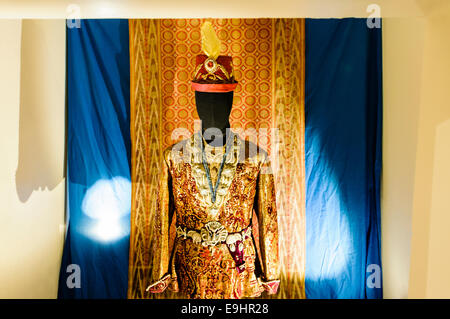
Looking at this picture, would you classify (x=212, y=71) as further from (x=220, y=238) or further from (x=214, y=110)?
(x=220, y=238)

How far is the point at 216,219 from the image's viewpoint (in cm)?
295

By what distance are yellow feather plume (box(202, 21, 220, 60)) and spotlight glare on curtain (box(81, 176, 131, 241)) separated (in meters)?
1.55

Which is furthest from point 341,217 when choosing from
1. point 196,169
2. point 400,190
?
point 196,169

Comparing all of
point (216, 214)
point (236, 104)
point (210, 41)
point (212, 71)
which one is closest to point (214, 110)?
point (212, 71)

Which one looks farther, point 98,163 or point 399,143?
point 98,163

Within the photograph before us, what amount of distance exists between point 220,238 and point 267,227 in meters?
0.30

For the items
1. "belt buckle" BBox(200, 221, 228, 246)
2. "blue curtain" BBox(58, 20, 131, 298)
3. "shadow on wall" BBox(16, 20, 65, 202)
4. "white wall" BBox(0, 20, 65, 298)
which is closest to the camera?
"belt buckle" BBox(200, 221, 228, 246)

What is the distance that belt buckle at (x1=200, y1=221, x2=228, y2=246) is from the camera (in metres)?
2.94

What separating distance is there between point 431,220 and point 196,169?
1.38 m

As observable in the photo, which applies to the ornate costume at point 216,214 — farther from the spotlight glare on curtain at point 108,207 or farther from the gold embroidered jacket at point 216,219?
the spotlight glare on curtain at point 108,207

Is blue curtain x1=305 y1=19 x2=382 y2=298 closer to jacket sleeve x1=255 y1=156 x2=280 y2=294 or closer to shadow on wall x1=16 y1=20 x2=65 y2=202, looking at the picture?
jacket sleeve x1=255 y1=156 x2=280 y2=294

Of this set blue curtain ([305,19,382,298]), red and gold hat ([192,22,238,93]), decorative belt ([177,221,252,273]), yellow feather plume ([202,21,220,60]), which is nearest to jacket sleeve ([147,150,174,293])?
decorative belt ([177,221,252,273])

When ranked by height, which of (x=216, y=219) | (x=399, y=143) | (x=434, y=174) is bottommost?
(x=216, y=219)

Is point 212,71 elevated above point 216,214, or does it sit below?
above
